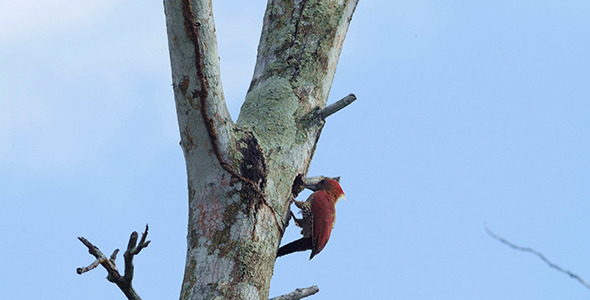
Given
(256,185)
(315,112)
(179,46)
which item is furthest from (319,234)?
(179,46)

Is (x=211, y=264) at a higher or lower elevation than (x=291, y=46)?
lower

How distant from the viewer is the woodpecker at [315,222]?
15.5 ft

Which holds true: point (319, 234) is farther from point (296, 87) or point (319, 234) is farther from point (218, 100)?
point (218, 100)

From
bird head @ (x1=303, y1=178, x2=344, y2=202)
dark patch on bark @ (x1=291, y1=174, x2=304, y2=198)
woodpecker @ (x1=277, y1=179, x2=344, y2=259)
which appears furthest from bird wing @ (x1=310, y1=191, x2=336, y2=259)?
dark patch on bark @ (x1=291, y1=174, x2=304, y2=198)

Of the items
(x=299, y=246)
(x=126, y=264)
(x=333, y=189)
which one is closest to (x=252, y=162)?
(x=126, y=264)

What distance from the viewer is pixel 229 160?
112 inches

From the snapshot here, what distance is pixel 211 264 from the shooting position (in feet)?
8.49

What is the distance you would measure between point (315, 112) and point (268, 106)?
0.25m

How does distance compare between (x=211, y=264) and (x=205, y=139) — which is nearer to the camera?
(x=211, y=264)

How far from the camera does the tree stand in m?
2.62

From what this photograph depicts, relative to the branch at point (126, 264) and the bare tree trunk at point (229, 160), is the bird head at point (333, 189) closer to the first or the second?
the bare tree trunk at point (229, 160)

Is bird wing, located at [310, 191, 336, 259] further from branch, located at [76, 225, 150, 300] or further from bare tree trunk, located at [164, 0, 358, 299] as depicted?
branch, located at [76, 225, 150, 300]

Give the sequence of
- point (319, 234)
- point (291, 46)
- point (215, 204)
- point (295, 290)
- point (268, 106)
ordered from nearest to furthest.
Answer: point (215, 204) → point (295, 290) → point (268, 106) → point (291, 46) → point (319, 234)

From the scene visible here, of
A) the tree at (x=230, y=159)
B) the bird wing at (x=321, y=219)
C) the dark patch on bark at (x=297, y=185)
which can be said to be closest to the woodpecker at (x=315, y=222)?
the bird wing at (x=321, y=219)
